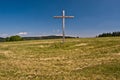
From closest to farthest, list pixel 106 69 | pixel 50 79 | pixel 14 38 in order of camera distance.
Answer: pixel 50 79
pixel 106 69
pixel 14 38

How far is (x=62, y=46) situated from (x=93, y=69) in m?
16.6

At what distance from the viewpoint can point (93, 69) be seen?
13.9m

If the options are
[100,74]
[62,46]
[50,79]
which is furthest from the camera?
[62,46]

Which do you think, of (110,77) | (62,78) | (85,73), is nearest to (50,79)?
(62,78)

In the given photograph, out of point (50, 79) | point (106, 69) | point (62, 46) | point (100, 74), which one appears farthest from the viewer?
point (62, 46)

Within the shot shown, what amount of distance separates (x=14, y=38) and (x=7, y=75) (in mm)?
83718

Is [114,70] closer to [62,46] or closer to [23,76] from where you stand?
[23,76]

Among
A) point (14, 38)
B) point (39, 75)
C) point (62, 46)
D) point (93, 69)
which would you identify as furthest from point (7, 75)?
point (14, 38)

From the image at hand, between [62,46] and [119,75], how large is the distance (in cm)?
1859

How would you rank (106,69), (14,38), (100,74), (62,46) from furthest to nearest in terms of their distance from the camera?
1. (14,38)
2. (62,46)
3. (106,69)
4. (100,74)

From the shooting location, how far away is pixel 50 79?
11648 mm

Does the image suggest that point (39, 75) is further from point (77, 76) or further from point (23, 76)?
point (77, 76)

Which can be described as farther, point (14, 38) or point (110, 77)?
point (14, 38)

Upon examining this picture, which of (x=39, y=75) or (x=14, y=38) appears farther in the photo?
(x=14, y=38)
